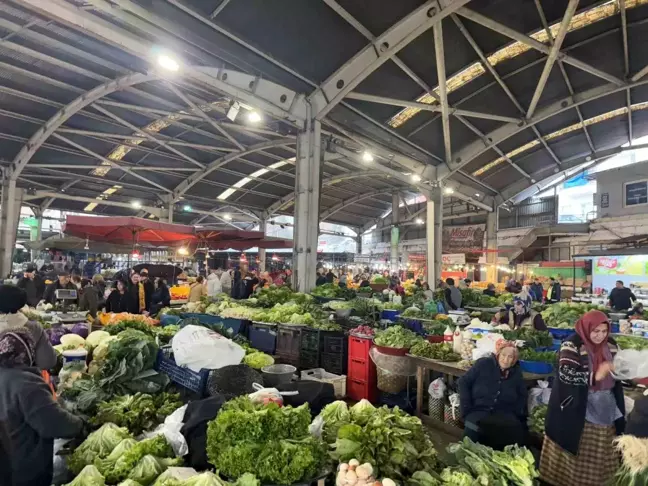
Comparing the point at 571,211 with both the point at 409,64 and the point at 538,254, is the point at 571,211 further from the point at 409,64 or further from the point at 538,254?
the point at 409,64

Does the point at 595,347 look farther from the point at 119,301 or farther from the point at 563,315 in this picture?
the point at 119,301

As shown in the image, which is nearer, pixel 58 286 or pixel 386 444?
pixel 386 444

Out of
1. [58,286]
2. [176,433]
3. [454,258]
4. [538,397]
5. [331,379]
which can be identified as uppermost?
[454,258]

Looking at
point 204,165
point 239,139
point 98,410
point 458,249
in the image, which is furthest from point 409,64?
point 458,249

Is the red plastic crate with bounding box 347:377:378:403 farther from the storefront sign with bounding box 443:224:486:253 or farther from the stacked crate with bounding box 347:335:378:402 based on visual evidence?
the storefront sign with bounding box 443:224:486:253

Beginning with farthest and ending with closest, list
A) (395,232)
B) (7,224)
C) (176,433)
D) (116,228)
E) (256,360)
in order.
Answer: (395,232), (7,224), (116,228), (256,360), (176,433)

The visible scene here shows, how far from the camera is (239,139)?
1644 centimetres

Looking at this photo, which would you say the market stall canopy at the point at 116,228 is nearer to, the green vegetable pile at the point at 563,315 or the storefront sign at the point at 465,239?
the green vegetable pile at the point at 563,315

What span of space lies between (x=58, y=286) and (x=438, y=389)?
835cm

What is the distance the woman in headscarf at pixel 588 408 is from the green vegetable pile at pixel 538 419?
3.24 feet

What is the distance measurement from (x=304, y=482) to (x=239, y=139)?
Result: 15609 mm

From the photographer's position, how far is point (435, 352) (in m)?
4.97

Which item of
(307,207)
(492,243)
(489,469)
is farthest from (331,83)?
(492,243)

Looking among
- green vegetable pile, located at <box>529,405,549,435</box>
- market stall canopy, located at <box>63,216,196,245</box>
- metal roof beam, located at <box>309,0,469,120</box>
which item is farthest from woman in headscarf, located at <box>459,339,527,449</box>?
market stall canopy, located at <box>63,216,196,245</box>
